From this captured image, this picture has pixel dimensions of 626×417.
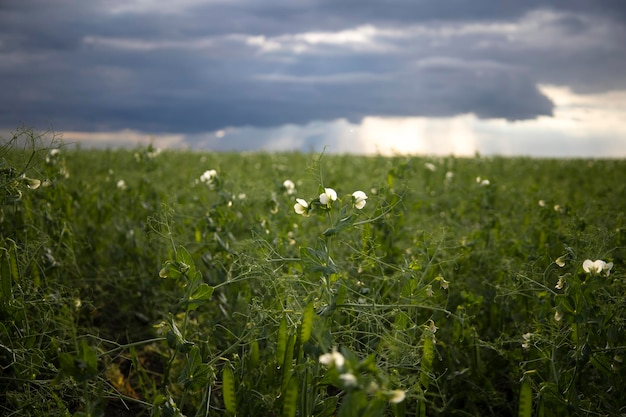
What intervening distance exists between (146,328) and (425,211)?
4171 mm

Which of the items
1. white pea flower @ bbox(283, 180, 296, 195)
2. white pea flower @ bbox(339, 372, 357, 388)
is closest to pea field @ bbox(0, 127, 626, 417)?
white pea flower @ bbox(339, 372, 357, 388)

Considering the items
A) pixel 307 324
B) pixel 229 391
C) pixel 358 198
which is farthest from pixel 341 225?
pixel 229 391

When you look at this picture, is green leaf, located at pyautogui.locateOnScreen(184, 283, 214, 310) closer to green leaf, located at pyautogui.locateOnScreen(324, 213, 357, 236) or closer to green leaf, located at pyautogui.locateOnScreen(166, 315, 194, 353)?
green leaf, located at pyautogui.locateOnScreen(166, 315, 194, 353)

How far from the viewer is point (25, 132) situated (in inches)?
113

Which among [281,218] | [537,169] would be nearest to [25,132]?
[281,218]

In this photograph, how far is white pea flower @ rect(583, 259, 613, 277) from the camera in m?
2.22

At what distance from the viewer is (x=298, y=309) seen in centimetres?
228

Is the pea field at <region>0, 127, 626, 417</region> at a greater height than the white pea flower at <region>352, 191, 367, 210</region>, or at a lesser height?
lesser

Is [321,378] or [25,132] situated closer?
[321,378]

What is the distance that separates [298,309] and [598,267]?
1195 mm

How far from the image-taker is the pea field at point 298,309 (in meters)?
2.02

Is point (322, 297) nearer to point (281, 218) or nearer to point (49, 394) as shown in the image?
point (49, 394)

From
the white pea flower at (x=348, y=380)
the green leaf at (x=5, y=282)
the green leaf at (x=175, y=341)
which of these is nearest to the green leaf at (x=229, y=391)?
the green leaf at (x=175, y=341)

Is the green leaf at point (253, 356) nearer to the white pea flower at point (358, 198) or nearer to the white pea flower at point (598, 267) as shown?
the white pea flower at point (358, 198)
